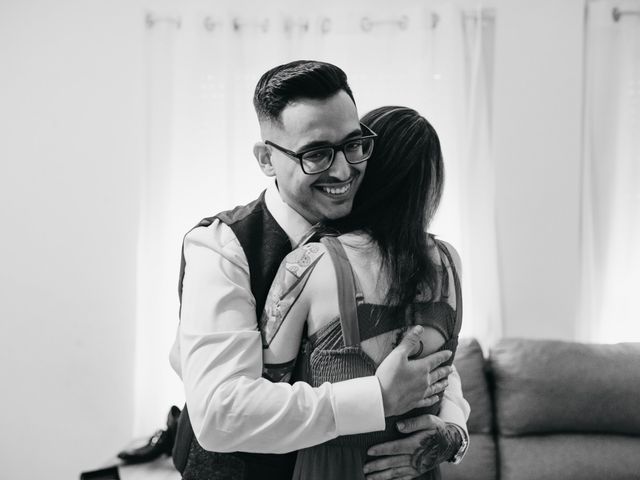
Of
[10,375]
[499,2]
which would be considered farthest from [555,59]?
[10,375]

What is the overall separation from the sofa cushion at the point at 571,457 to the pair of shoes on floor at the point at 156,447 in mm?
1421

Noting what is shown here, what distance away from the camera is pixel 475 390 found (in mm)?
2738

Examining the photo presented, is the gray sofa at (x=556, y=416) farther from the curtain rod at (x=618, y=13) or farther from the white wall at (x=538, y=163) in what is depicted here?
the curtain rod at (x=618, y=13)

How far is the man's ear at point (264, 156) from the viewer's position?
1.27 m

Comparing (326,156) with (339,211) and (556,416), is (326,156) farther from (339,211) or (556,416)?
(556,416)

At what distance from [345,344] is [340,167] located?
0.33 metres

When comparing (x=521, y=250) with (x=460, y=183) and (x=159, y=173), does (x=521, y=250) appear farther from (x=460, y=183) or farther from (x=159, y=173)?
(x=159, y=173)

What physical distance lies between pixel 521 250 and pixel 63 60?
103 inches

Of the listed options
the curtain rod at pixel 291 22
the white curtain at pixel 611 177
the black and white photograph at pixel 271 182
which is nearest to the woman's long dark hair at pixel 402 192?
the black and white photograph at pixel 271 182

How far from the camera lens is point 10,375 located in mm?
3357

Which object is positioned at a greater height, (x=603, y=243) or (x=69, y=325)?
(x=603, y=243)

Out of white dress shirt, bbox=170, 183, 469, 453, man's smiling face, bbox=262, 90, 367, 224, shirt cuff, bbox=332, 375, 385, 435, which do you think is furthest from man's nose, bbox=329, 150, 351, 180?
shirt cuff, bbox=332, 375, 385, 435

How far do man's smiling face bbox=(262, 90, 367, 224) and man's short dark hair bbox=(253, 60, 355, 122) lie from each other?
0.01 metres

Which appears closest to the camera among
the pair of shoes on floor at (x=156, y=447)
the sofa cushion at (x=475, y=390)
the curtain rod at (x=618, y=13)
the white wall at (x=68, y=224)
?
the pair of shoes on floor at (x=156, y=447)
